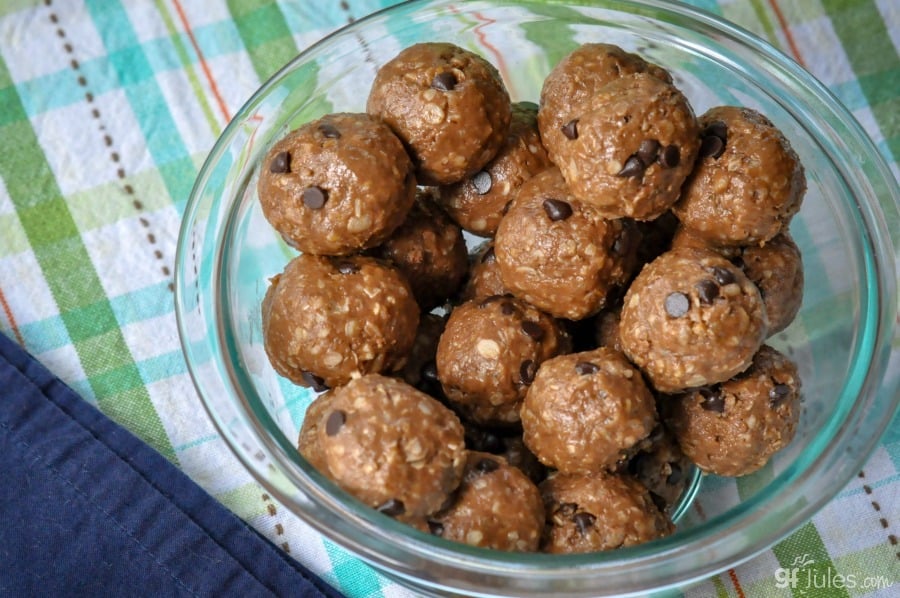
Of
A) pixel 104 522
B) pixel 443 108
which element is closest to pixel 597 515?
pixel 443 108

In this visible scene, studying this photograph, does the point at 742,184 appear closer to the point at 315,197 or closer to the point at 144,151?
the point at 315,197

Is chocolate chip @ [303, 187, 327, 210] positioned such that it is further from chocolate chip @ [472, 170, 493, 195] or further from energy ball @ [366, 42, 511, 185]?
chocolate chip @ [472, 170, 493, 195]

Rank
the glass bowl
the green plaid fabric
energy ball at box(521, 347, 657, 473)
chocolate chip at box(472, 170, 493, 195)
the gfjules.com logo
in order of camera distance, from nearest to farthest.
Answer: the glass bowl → energy ball at box(521, 347, 657, 473) → chocolate chip at box(472, 170, 493, 195) → the gfjules.com logo → the green plaid fabric

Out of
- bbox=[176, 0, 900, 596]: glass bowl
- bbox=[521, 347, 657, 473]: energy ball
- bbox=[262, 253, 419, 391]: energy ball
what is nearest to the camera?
bbox=[176, 0, 900, 596]: glass bowl

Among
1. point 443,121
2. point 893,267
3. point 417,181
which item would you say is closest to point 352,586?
point 417,181

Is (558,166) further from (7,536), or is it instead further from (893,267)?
Result: (7,536)

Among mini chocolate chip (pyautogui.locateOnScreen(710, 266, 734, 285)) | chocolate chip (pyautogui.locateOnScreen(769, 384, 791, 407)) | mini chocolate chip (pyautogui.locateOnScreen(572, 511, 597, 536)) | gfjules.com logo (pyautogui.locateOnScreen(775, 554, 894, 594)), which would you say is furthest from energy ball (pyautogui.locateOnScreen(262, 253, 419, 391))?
gfjules.com logo (pyautogui.locateOnScreen(775, 554, 894, 594))
